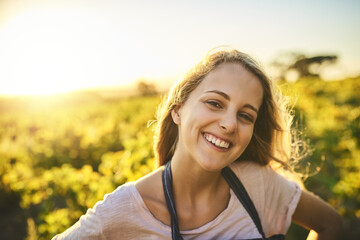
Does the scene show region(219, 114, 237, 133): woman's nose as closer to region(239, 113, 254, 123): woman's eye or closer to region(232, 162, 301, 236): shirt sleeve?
region(239, 113, 254, 123): woman's eye

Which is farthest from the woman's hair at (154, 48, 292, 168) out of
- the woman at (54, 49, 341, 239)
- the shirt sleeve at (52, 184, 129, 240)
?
the shirt sleeve at (52, 184, 129, 240)

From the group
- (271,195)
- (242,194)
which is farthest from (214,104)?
(271,195)

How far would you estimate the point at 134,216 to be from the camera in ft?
5.29

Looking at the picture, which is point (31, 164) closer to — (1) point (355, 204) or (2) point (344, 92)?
(1) point (355, 204)

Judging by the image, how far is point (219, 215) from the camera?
6.01 feet

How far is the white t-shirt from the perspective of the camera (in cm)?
154

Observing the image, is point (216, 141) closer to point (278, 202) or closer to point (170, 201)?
point (170, 201)

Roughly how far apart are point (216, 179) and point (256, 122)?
1.93ft

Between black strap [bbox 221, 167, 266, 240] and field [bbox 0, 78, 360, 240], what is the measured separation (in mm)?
823

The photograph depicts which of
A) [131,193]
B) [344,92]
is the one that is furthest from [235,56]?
[344,92]

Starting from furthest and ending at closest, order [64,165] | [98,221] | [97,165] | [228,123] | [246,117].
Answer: [97,165] → [64,165] → [246,117] → [228,123] → [98,221]

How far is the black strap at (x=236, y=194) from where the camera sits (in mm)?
1645

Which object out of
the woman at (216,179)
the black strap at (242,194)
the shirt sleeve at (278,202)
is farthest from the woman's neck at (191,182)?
the shirt sleeve at (278,202)

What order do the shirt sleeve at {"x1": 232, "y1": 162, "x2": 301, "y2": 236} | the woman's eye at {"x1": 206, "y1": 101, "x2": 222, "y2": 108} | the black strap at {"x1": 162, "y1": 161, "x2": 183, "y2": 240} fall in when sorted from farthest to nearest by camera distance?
the shirt sleeve at {"x1": 232, "y1": 162, "x2": 301, "y2": 236} → the woman's eye at {"x1": 206, "y1": 101, "x2": 222, "y2": 108} → the black strap at {"x1": 162, "y1": 161, "x2": 183, "y2": 240}
